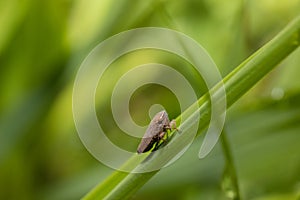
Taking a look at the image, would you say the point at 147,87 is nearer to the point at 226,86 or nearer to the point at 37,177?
the point at 37,177

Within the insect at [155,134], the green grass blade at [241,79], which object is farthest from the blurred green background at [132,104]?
the green grass blade at [241,79]

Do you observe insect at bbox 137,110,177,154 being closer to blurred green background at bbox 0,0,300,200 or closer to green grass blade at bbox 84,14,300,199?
green grass blade at bbox 84,14,300,199

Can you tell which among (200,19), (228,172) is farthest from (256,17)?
(228,172)

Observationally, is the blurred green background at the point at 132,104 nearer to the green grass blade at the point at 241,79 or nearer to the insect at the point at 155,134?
the insect at the point at 155,134

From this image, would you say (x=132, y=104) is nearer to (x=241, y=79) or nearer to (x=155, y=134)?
(x=155, y=134)

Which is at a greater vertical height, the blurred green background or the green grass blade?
the blurred green background

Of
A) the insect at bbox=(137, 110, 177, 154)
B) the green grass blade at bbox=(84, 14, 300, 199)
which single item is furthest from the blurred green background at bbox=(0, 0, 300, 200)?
the green grass blade at bbox=(84, 14, 300, 199)

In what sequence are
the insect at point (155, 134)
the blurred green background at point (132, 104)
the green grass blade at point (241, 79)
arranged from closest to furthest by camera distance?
the green grass blade at point (241, 79), the insect at point (155, 134), the blurred green background at point (132, 104)

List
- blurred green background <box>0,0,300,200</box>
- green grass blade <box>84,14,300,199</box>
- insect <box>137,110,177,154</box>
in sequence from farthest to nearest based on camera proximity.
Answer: blurred green background <box>0,0,300,200</box>, insect <box>137,110,177,154</box>, green grass blade <box>84,14,300,199</box>

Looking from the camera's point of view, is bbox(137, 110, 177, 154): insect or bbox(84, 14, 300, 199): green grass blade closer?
bbox(84, 14, 300, 199): green grass blade
